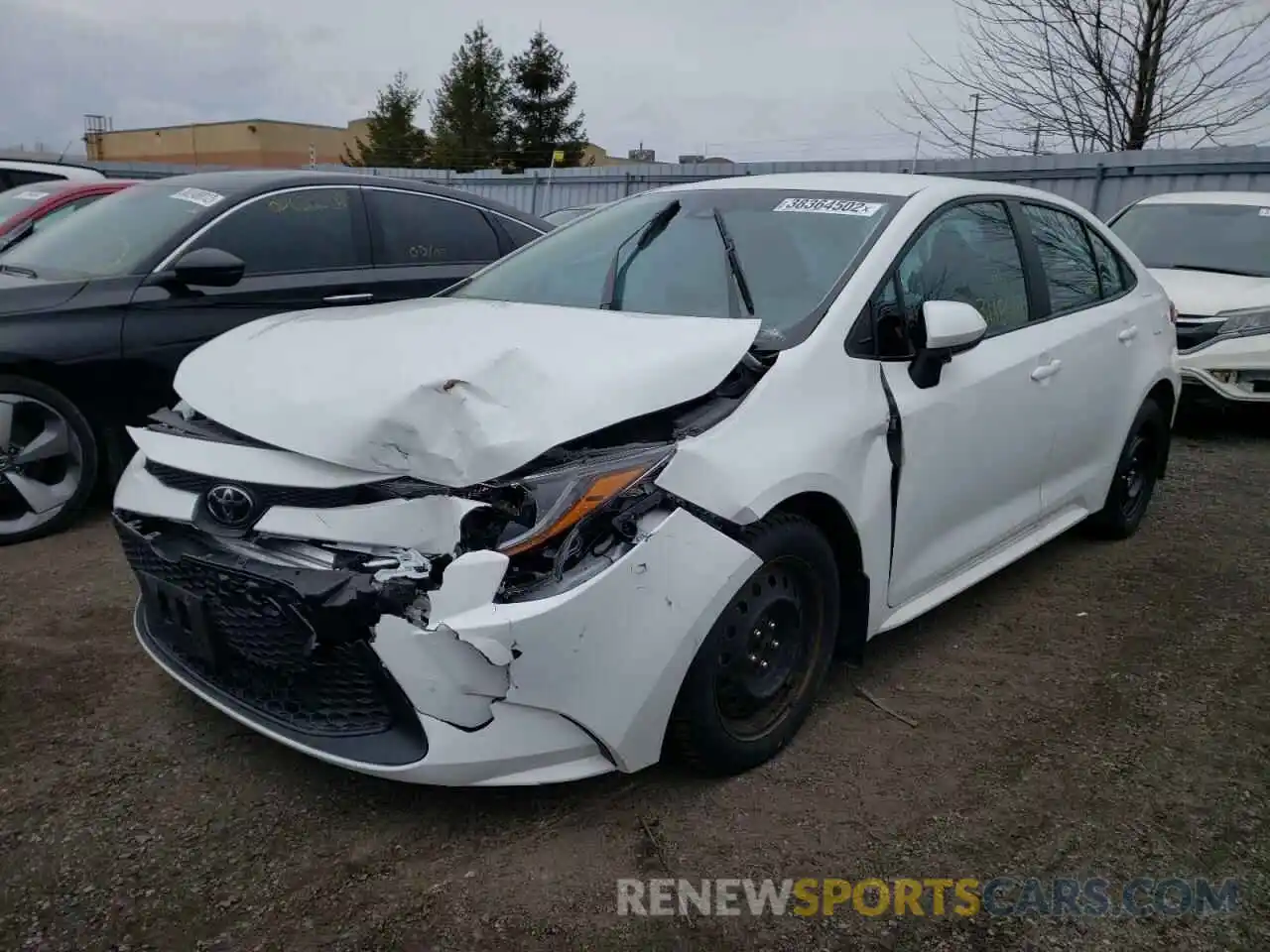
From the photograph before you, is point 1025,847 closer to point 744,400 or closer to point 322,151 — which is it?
point 744,400

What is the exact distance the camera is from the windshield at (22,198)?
6992mm

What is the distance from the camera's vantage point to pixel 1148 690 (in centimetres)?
338

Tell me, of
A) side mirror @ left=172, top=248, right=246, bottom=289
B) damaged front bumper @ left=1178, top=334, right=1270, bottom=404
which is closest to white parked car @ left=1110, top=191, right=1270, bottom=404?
damaged front bumper @ left=1178, top=334, right=1270, bottom=404

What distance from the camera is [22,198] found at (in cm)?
726

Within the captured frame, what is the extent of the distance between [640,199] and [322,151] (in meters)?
58.1

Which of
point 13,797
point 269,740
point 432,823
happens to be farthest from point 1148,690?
point 13,797

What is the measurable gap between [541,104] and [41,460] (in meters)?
47.0

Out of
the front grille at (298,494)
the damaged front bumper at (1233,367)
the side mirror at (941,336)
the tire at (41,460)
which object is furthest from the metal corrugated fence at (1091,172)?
the front grille at (298,494)

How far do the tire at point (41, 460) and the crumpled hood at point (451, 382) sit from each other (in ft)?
5.40

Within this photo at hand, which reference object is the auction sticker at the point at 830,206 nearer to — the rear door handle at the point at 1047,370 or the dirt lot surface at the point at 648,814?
the rear door handle at the point at 1047,370

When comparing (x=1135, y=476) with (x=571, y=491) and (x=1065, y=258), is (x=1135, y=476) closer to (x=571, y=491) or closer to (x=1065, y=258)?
(x=1065, y=258)

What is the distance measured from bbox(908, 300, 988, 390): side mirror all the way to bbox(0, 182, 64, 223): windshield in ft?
20.7

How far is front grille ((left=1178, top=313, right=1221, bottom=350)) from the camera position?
7.06 meters

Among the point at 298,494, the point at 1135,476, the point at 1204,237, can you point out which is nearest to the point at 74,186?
the point at 298,494
